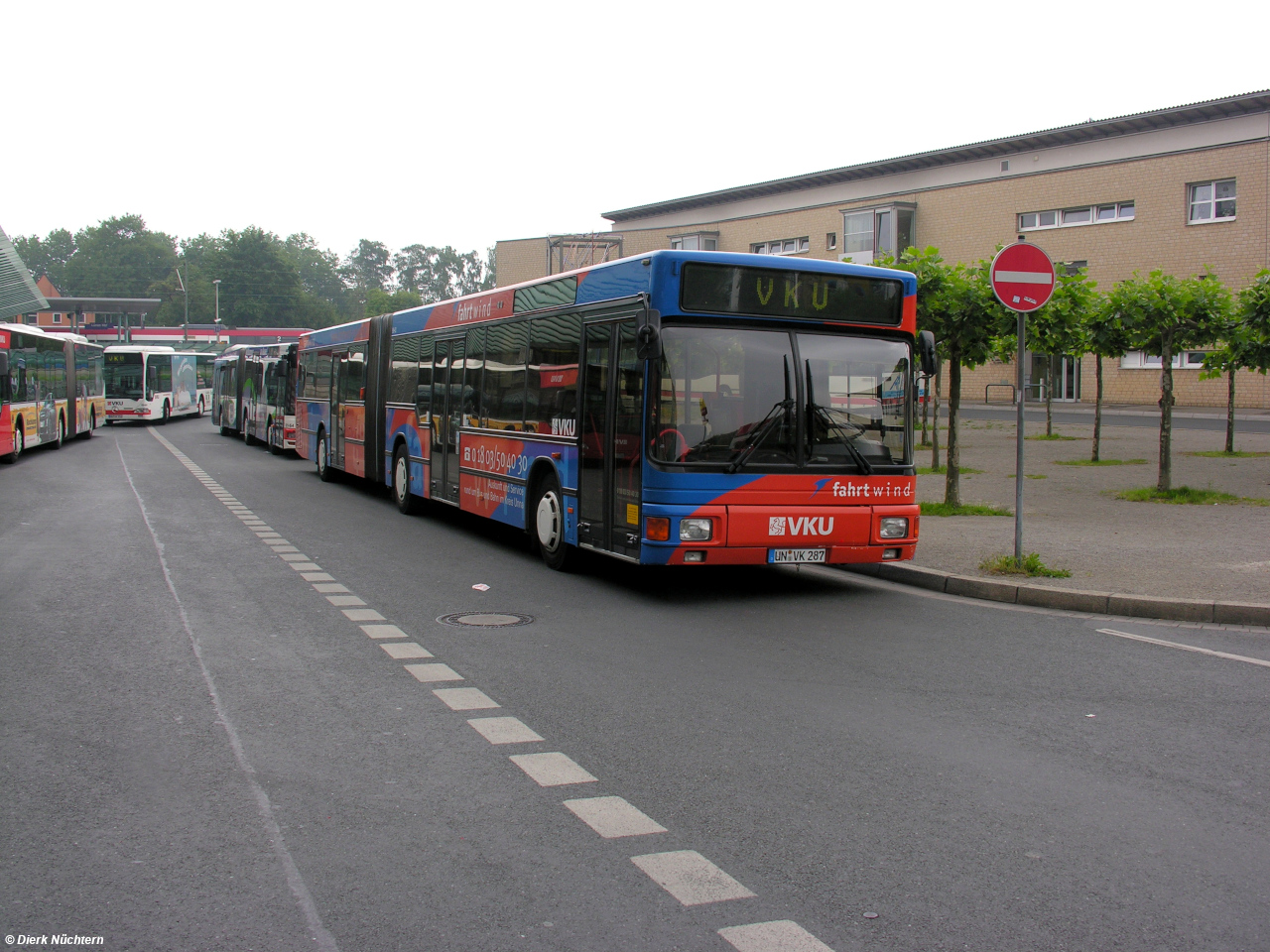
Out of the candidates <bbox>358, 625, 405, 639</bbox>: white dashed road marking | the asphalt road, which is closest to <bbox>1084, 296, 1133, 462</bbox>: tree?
the asphalt road

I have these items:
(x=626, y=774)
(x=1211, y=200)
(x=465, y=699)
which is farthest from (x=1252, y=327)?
(x=1211, y=200)

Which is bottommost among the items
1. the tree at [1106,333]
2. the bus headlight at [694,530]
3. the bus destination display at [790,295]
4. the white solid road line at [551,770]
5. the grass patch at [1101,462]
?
the white solid road line at [551,770]

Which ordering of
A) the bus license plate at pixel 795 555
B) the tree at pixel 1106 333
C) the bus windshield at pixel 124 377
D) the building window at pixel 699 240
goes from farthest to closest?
the building window at pixel 699 240 < the bus windshield at pixel 124 377 < the tree at pixel 1106 333 < the bus license plate at pixel 795 555

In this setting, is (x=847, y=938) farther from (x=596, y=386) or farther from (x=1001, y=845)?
(x=596, y=386)

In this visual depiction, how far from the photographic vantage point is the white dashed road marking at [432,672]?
6863mm

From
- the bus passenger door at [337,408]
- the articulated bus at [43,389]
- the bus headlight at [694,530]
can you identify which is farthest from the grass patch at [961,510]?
the articulated bus at [43,389]

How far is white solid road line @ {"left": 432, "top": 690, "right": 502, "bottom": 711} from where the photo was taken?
622 cm

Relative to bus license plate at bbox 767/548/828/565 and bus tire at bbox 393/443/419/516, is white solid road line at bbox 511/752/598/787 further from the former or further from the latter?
bus tire at bbox 393/443/419/516

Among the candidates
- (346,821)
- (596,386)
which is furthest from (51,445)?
(346,821)

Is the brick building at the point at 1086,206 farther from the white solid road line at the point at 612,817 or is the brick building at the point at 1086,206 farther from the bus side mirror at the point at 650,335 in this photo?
the white solid road line at the point at 612,817

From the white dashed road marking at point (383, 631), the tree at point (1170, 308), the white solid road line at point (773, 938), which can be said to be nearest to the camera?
the white solid road line at point (773, 938)

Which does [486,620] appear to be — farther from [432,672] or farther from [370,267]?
[370,267]

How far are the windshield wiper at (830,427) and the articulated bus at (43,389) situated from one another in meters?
20.8

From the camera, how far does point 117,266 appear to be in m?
160
